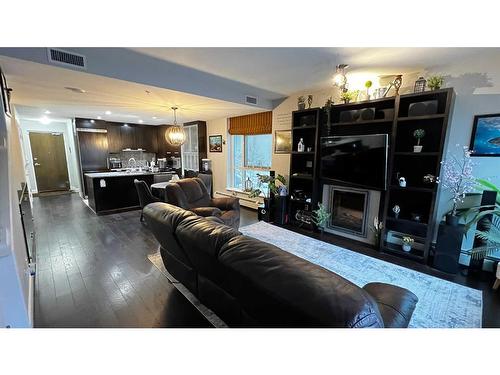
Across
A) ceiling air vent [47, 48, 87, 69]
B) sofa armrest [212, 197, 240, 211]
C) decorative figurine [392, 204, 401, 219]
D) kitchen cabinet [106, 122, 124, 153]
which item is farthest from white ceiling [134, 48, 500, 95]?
kitchen cabinet [106, 122, 124, 153]

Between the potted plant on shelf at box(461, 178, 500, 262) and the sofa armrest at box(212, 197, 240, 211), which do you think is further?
the sofa armrest at box(212, 197, 240, 211)

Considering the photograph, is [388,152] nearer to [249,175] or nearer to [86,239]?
[249,175]

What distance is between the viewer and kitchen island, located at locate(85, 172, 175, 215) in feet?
14.9

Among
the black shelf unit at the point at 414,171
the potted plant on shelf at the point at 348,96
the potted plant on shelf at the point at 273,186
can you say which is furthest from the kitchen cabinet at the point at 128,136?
the black shelf unit at the point at 414,171

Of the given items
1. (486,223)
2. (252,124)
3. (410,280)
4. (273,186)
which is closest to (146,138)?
(252,124)

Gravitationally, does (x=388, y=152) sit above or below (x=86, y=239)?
above

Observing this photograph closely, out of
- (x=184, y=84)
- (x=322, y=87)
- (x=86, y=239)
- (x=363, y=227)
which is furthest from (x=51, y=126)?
(x=363, y=227)

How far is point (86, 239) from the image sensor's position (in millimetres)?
3275

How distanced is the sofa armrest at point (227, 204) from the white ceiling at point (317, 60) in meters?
1.93

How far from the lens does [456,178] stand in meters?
2.43

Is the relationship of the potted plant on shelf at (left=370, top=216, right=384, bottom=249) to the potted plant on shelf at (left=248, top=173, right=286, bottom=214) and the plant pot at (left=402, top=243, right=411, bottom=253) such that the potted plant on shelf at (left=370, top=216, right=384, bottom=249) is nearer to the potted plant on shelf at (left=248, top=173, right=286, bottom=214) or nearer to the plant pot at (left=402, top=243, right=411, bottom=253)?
the plant pot at (left=402, top=243, right=411, bottom=253)

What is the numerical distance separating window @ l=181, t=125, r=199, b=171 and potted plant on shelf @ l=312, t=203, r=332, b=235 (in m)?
4.01

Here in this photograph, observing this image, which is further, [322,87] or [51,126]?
[51,126]

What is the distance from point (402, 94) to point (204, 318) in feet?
11.4
